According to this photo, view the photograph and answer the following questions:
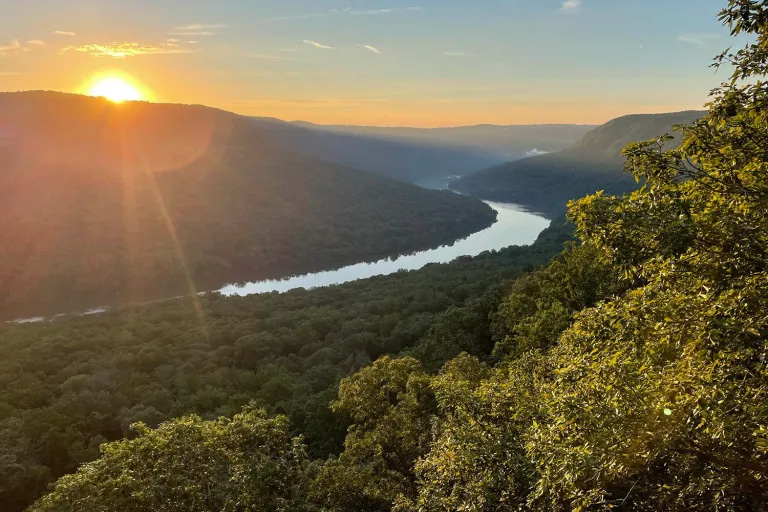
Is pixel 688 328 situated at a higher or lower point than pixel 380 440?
higher

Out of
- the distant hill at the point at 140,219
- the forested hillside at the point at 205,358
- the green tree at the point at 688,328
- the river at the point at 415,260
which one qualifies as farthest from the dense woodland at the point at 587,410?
the distant hill at the point at 140,219

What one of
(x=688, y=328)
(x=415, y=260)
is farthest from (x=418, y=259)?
(x=688, y=328)

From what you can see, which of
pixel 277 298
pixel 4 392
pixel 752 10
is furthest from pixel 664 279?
pixel 277 298

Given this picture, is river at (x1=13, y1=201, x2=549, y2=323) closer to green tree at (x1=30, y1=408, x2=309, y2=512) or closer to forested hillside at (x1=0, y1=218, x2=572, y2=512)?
forested hillside at (x1=0, y1=218, x2=572, y2=512)

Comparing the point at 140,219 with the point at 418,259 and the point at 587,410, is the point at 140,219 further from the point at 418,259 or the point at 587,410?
the point at 587,410

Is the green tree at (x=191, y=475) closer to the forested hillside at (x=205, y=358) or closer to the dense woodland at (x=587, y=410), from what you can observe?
the dense woodland at (x=587, y=410)

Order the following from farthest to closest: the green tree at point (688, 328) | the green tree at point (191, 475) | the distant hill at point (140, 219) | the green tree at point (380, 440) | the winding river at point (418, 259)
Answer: the winding river at point (418, 259), the distant hill at point (140, 219), the green tree at point (380, 440), the green tree at point (191, 475), the green tree at point (688, 328)

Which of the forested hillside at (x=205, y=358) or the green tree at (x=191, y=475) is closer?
the green tree at (x=191, y=475)
